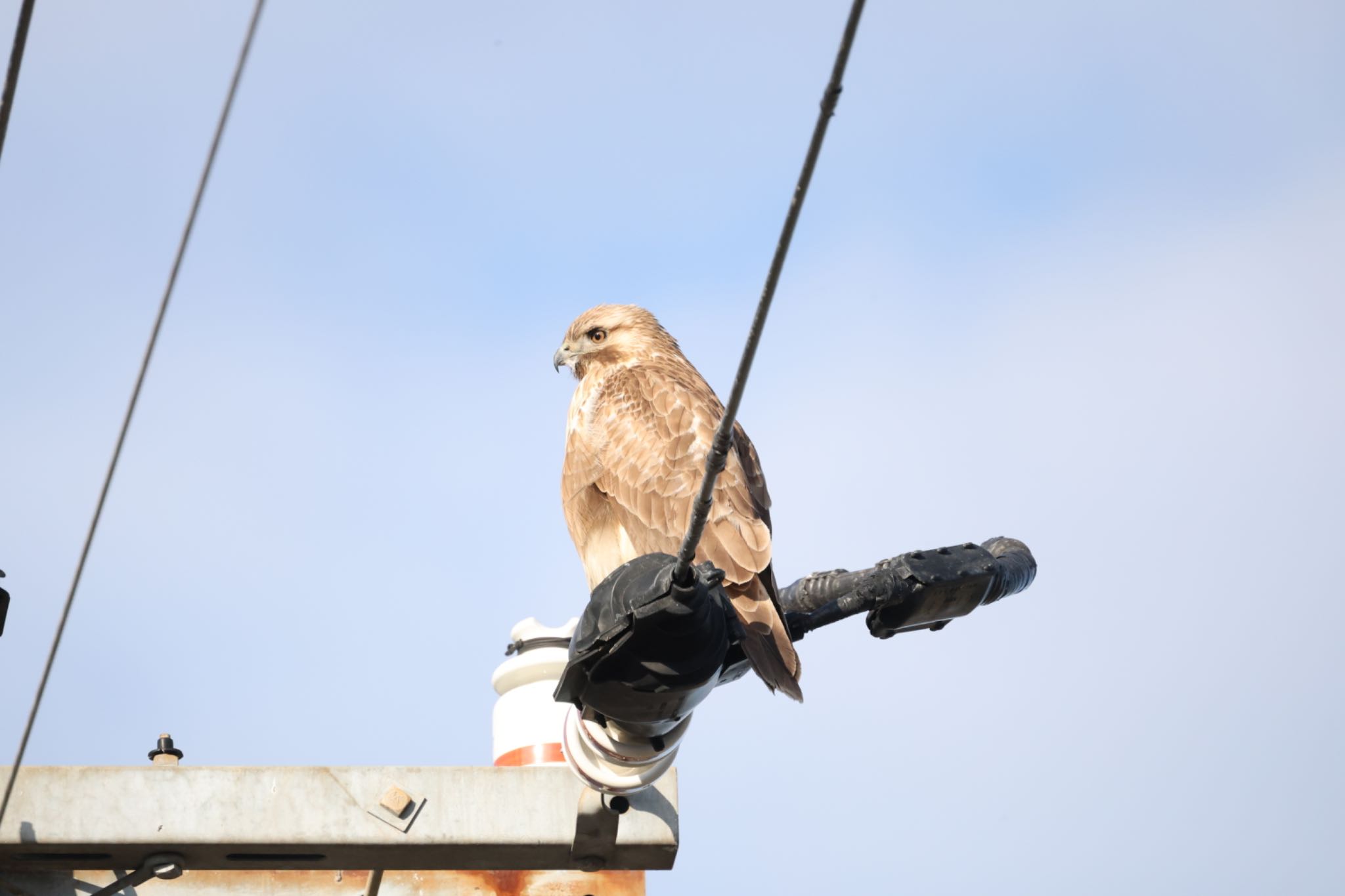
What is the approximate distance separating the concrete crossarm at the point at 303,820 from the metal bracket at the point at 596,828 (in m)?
0.04

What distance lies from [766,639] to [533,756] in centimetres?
121

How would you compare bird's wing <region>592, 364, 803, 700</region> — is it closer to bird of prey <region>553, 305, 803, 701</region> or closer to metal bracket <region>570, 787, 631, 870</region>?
bird of prey <region>553, 305, 803, 701</region>

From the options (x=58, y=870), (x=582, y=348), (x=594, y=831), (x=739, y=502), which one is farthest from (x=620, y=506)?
(x=58, y=870)

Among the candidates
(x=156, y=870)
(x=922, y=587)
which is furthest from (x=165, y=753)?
(x=922, y=587)

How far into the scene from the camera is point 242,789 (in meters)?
4.99

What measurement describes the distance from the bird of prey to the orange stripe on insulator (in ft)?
2.50

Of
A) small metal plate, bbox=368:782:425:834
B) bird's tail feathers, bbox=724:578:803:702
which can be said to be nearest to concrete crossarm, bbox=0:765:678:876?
small metal plate, bbox=368:782:425:834

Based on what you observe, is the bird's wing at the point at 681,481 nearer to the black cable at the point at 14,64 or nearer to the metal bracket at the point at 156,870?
the metal bracket at the point at 156,870

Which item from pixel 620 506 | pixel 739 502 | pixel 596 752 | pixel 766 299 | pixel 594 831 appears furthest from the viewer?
pixel 620 506

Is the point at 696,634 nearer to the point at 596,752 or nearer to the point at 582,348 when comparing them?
the point at 596,752

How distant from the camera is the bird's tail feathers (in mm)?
5340

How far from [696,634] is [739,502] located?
300 cm

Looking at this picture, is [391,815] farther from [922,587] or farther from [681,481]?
[681,481]

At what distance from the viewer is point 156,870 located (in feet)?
16.2
